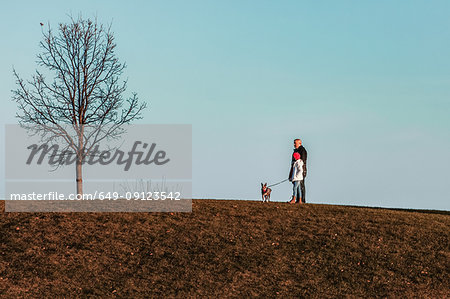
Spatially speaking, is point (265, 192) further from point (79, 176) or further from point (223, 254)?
point (79, 176)

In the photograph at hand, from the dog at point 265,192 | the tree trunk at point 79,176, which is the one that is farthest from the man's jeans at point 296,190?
the tree trunk at point 79,176

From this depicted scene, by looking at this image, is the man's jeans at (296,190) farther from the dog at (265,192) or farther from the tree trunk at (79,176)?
the tree trunk at (79,176)

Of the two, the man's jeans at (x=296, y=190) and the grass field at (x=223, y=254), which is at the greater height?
the man's jeans at (x=296, y=190)

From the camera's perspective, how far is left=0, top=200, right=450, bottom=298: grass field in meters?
13.4

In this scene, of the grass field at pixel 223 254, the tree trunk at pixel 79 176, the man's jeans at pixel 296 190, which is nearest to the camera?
the grass field at pixel 223 254

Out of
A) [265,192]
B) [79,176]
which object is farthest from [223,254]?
[79,176]

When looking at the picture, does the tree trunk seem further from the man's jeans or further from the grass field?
the man's jeans

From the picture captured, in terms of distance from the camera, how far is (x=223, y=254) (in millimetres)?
15242

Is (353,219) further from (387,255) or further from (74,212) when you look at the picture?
(74,212)

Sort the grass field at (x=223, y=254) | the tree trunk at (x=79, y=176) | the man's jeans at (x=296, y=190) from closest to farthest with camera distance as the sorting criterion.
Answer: the grass field at (x=223, y=254) → the man's jeans at (x=296, y=190) → the tree trunk at (x=79, y=176)

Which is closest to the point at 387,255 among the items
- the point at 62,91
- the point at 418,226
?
the point at 418,226

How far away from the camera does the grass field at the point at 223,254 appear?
1340cm

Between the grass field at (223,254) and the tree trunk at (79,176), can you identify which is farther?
the tree trunk at (79,176)

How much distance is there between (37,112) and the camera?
25.3 meters
